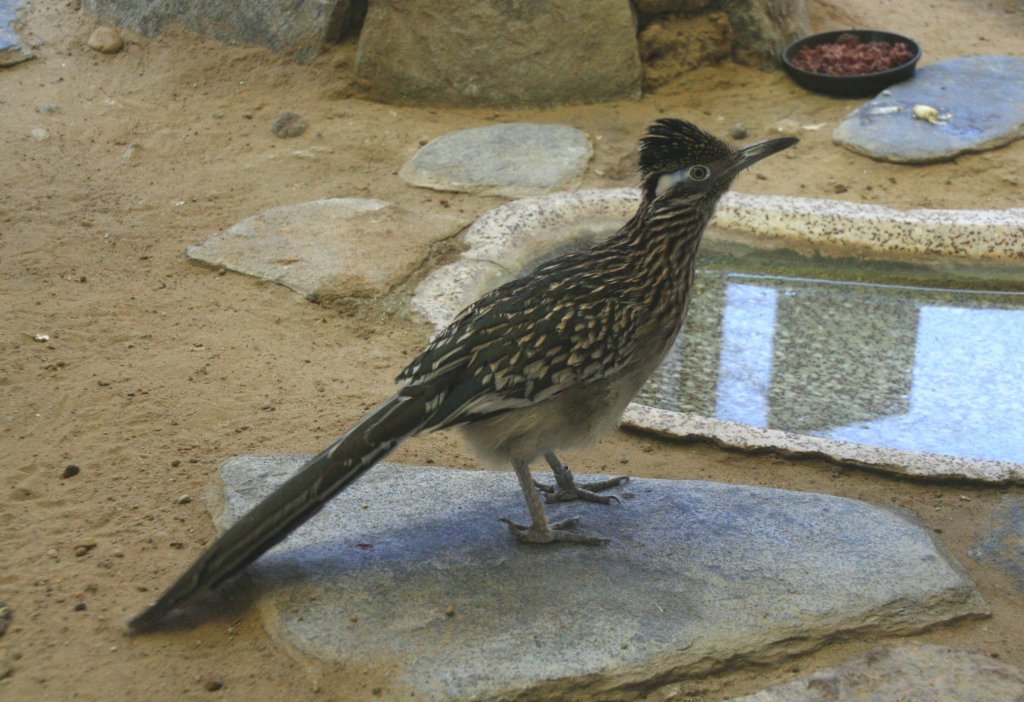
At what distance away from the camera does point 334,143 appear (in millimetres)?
7898

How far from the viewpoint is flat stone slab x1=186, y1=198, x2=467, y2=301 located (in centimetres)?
605

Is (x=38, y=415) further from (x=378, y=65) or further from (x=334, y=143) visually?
(x=378, y=65)

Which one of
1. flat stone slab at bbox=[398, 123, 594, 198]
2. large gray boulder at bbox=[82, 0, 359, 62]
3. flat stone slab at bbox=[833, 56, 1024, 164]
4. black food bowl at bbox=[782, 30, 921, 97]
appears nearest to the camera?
flat stone slab at bbox=[398, 123, 594, 198]

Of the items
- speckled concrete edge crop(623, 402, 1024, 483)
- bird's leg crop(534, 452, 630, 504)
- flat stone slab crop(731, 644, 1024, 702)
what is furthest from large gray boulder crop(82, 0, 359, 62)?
flat stone slab crop(731, 644, 1024, 702)

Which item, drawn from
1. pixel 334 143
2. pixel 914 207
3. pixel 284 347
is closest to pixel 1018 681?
pixel 284 347

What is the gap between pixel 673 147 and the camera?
403 centimetres

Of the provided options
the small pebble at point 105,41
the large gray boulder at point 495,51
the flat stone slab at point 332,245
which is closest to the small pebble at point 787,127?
the large gray boulder at point 495,51

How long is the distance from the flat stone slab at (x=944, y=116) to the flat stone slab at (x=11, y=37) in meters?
6.01

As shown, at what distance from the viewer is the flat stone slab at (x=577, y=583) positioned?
3.36 m

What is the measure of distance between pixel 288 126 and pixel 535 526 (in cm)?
491

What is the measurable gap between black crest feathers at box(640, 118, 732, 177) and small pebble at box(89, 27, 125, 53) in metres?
6.19

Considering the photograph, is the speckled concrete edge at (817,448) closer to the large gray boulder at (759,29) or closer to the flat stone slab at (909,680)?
the flat stone slab at (909,680)

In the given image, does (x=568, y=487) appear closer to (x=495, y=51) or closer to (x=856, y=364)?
(x=856, y=364)

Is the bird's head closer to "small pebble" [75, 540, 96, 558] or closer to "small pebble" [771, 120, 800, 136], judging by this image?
"small pebble" [75, 540, 96, 558]
